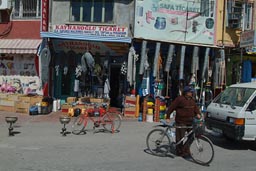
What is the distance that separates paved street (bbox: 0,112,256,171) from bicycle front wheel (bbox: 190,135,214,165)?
0.56 ft

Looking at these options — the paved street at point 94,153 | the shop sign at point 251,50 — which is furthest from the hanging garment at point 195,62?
the paved street at point 94,153

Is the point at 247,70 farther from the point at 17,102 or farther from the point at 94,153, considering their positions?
the point at 94,153

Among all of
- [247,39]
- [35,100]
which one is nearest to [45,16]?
[35,100]

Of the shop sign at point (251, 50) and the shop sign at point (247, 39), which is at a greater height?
the shop sign at point (247, 39)

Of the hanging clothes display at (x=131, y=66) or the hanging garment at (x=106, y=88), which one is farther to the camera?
the hanging garment at (x=106, y=88)

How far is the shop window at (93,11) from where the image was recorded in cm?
1753

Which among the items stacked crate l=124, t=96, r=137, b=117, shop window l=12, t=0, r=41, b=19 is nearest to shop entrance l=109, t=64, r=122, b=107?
stacked crate l=124, t=96, r=137, b=117

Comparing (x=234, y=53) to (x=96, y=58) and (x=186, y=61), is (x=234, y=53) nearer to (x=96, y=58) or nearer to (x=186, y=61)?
(x=186, y=61)

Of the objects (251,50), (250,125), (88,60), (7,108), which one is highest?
(251,50)

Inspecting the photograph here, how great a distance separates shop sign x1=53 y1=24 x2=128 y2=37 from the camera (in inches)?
670

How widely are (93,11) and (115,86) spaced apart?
3987mm

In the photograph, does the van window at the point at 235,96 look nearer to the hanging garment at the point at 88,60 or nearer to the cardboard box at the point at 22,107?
the hanging garment at the point at 88,60

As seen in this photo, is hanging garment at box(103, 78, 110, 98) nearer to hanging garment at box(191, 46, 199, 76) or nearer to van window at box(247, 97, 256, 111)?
hanging garment at box(191, 46, 199, 76)

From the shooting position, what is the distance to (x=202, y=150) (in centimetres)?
818
